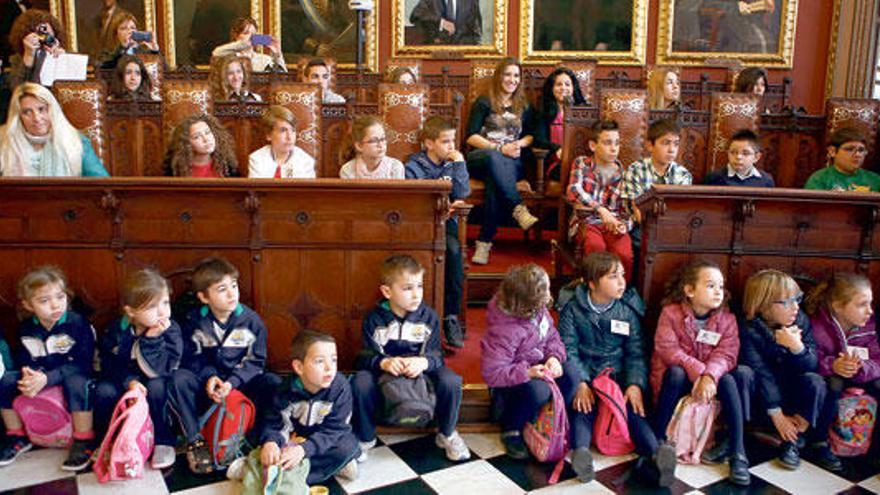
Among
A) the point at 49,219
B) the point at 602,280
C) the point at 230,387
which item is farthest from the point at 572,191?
the point at 49,219

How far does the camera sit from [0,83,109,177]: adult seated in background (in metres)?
3.92

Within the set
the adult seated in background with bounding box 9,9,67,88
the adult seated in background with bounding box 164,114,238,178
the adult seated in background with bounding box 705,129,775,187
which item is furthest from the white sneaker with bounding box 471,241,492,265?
the adult seated in background with bounding box 9,9,67,88

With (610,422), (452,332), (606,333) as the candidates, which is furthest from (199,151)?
(610,422)

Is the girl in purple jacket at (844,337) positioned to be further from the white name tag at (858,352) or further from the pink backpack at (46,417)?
the pink backpack at (46,417)

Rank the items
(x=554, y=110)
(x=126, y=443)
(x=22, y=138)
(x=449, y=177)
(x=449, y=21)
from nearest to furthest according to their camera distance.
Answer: (x=126, y=443), (x=22, y=138), (x=449, y=177), (x=554, y=110), (x=449, y=21)

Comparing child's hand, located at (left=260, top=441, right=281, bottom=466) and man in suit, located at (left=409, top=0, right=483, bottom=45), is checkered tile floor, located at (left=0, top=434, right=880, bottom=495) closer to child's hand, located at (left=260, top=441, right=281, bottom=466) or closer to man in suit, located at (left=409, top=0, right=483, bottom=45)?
child's hand, located at (left=260, top=441, right=281, bottom=466)

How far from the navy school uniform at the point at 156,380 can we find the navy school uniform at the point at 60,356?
0.12 m

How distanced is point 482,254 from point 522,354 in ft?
6.08

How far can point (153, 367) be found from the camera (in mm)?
3143

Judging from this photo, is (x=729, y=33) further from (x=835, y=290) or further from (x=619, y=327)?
(x=619, y=327)

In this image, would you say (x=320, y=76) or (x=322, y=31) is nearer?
(x=320, y=76)

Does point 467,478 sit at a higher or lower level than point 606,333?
lower

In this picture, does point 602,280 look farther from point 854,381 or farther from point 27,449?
point 27,449

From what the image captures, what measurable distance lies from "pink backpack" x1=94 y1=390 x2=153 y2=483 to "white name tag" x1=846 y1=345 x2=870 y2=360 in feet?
10.0
